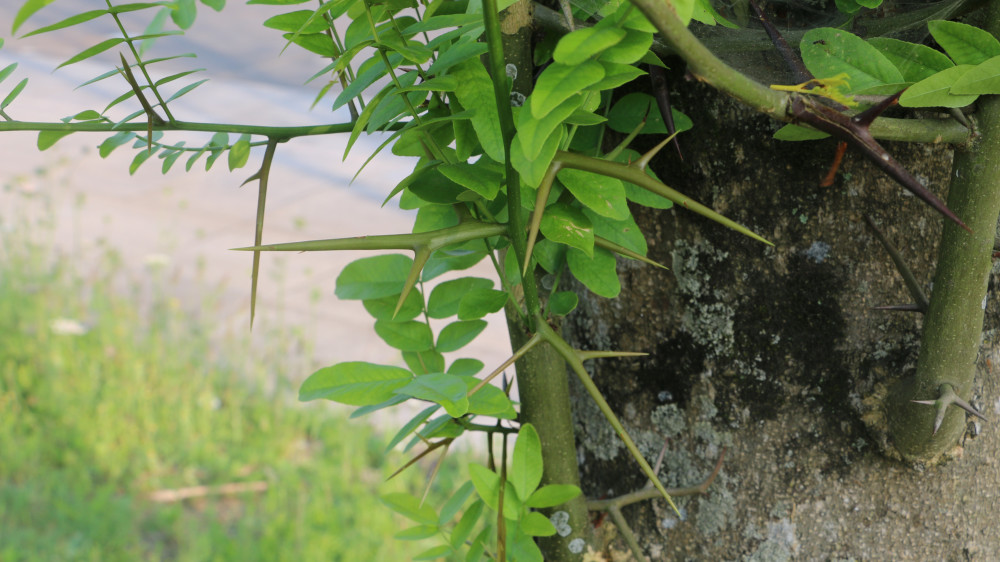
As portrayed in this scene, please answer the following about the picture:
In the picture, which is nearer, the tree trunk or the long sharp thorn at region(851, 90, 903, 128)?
the long sharp thorn at region(851, 90, 903, 128)

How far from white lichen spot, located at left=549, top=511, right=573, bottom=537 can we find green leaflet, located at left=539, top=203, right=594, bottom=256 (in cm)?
25

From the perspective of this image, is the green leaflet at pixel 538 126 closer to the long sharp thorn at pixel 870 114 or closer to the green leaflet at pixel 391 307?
the long sharp thorn at pixel 870 114

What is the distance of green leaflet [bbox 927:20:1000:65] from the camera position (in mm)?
412

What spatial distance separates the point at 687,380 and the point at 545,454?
0.12 m

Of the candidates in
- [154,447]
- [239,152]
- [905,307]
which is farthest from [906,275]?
[154,447]

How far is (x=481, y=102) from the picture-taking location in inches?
16.3

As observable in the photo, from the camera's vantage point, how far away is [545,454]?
581mm

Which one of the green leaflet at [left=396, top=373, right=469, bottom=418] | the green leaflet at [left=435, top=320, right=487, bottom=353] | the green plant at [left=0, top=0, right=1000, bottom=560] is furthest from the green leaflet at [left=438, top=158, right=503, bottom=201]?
the green leaflet at [left=435, top=320, right=487, bottom=353]

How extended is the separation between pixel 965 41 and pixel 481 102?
0.26 m

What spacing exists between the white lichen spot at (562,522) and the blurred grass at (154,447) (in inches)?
46.6

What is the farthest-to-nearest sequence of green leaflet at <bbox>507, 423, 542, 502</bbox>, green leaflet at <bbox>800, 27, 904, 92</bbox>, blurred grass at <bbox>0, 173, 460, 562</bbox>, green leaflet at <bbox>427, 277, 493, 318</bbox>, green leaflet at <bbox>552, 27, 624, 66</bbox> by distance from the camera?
blurred grass at <bbox>0, 173, 460, 562</bbox>, green leaflet at <bbox>427, 277, 493, 318</bbox>, green leaflet at <bbox>507, 423, 542, 502</bbox>, green leaflet at <bbox>800, 27, 904, 92</bbox>, green leaflet at <bbox>552, 27, 624, 66</bbox>

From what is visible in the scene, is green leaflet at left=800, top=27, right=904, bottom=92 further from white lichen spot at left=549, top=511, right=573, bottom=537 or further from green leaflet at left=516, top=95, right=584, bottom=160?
white lichen spot at left=549, top=511, right=573, bottom=537

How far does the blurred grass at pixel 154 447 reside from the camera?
174cm

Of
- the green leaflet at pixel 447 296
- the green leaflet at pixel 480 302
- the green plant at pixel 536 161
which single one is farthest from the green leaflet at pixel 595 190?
the green leaflet at pixel 447 296
